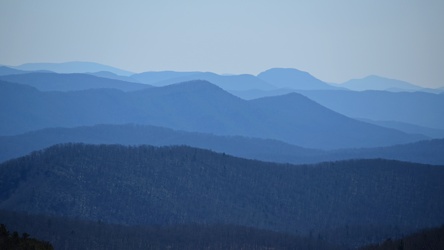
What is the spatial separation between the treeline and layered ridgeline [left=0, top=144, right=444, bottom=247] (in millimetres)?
11539

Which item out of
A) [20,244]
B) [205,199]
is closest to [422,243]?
[205,199]

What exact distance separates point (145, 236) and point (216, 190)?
3755 cm

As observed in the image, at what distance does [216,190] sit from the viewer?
12425 cm

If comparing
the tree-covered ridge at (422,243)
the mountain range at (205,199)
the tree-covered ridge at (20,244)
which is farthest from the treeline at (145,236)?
the tree-covered ridge at (20,244)

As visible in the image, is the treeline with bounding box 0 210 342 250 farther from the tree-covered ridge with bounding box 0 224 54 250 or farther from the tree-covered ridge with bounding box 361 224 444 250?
the tree-covered ridge with bounding box 0 224 54 250

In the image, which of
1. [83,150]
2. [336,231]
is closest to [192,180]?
[83,150]

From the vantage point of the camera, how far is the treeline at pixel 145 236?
271 feet

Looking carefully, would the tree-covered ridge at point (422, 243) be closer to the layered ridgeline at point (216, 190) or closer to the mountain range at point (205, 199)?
the mountain range at point (205, 199)

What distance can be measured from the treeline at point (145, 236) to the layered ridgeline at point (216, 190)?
11539 millimetres

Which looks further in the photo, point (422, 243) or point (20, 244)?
point (422, 243)

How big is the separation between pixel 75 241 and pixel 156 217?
92.6ft

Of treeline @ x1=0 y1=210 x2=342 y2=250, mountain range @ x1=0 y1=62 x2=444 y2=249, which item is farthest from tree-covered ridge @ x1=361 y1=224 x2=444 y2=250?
mountain range @ x1=0 y1=62 x2=444 y2=249

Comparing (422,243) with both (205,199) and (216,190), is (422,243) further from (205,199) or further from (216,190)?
(216,190)

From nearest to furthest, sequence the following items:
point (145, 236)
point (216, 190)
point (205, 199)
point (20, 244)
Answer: point (20, 244), point (145, 236), point (205, 199), point (216, 190)
